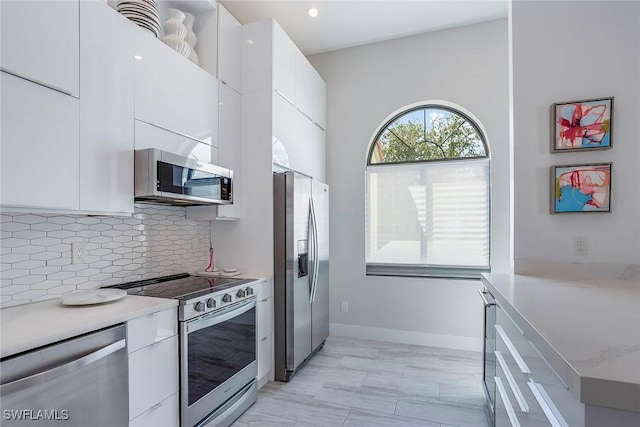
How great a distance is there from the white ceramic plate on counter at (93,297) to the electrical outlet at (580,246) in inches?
108

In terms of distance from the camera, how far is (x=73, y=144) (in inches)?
63.3

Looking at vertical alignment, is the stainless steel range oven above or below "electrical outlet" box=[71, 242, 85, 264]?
below

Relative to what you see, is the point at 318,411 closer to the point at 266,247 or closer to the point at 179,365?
the point at 179,365

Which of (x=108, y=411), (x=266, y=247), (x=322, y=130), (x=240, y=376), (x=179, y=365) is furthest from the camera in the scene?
(x=322, y=130)

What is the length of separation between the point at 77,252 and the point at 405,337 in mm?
3092

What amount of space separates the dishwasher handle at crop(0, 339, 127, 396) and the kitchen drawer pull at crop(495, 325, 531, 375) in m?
1.65

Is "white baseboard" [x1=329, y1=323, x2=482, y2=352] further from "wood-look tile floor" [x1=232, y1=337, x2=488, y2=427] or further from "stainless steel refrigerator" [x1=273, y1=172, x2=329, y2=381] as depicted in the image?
"stainless steel refrigerator" [x1=273, y1=172, x2=329, y2=381]

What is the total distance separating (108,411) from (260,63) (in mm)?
2571

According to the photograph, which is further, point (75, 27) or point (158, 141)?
point (158, 141)

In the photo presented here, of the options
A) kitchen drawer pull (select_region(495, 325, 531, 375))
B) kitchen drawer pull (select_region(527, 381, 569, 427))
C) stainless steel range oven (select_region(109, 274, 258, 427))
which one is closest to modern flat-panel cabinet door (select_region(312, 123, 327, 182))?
stainless steel range oven (select_region(109, 274, 258, 427))

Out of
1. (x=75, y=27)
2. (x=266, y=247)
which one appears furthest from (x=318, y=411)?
(x=75, y=27)

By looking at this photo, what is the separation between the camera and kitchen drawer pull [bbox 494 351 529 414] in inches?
48.2

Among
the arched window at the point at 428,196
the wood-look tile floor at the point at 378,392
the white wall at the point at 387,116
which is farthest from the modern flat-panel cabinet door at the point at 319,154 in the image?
the wood-look tile floor at the point at 378,392

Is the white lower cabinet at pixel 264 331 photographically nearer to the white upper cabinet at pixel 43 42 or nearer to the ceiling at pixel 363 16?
the white upper cabinet at pixel 43 42
